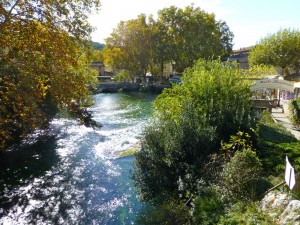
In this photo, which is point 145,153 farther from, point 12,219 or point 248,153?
point 12,219

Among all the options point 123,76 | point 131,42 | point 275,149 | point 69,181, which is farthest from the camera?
point 123,76

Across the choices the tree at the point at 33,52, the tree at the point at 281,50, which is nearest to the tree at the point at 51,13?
the tree at the point at 33,52

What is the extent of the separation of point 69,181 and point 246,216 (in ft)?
33.5

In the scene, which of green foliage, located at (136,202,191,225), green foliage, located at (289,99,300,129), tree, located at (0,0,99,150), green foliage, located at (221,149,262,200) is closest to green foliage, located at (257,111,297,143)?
green foliage, located at (221,149,262,200)

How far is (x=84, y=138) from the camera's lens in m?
23.9

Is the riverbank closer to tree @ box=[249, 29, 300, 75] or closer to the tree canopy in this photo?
the tree canopy

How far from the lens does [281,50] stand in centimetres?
4278

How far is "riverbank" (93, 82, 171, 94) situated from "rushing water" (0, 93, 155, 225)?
38.6 m

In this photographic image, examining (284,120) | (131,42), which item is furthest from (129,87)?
(284,120)

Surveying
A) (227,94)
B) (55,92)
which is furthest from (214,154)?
(55,92)

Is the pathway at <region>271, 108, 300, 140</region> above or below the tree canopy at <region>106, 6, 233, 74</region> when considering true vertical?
below

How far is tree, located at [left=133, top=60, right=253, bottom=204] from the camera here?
34.7 feet

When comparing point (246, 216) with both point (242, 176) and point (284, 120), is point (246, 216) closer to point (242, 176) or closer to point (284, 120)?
point (242, 176)

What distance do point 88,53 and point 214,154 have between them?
7406 mm
